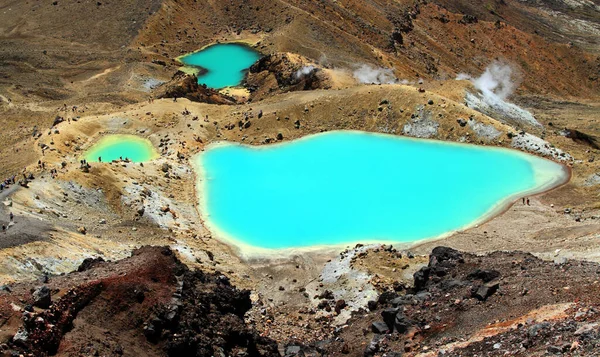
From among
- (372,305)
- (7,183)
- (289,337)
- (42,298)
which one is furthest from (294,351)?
(7,183)

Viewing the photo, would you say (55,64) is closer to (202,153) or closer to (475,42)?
(202,153)

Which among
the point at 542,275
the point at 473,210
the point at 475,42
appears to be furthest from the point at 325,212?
the point at 475,42

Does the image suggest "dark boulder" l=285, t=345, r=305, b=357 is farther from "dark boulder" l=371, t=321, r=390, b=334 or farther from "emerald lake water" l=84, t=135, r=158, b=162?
"emerald lake water" l=84, t=135, r=158, b=162

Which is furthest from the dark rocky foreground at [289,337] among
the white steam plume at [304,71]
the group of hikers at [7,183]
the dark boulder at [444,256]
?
the white steam plume at [304,71]

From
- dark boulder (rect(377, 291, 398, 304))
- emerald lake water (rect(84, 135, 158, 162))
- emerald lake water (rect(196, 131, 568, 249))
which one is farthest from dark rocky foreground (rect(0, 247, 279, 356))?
emerald lake water (rect(84, 135, 158, 162))

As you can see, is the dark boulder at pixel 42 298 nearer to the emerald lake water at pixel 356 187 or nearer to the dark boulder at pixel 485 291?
the dark boulder at pixel 485 291

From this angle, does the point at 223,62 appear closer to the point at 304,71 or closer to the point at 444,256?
the point at 304,71
